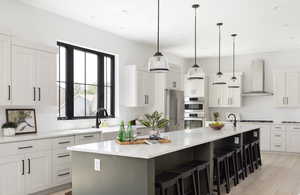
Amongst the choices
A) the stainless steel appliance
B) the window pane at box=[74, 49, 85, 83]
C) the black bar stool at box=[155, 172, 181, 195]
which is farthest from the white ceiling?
the black bar stool at box=[155, 172, 181, 195]

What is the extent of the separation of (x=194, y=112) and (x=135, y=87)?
3.11 m

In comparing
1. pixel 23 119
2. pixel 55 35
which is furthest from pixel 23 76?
pixel 55 35

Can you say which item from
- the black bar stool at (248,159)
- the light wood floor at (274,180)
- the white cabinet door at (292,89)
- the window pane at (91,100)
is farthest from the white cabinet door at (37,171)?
the white cabinet door at (292,89)

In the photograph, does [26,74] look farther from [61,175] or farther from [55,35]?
[61,175]

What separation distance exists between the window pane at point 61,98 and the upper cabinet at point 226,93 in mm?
4934

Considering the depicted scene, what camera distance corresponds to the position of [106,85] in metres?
6.79

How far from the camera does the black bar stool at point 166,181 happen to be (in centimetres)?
295

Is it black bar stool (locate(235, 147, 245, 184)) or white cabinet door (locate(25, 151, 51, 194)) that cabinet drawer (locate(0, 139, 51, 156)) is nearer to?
white cabinet door (locate(25, 151, 51, 194))

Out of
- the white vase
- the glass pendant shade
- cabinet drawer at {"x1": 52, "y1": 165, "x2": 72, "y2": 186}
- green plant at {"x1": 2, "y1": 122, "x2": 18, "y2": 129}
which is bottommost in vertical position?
cabinet drawer at {"x1": 52, "y1": 165, "x2": 72, "y2": 186}

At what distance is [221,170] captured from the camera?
15.7 ft

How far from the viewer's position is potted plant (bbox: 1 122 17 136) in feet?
13.8

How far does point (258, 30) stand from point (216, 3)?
2.14 meters

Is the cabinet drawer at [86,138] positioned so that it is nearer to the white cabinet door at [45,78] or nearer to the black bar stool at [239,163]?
the white cabinet door at [45,78]

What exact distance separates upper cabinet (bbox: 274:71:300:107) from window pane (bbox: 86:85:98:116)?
207 inches
